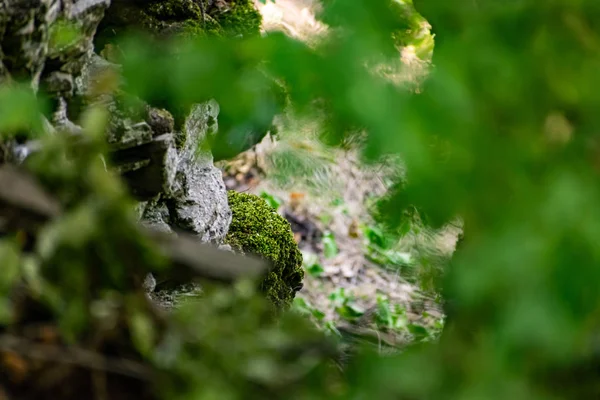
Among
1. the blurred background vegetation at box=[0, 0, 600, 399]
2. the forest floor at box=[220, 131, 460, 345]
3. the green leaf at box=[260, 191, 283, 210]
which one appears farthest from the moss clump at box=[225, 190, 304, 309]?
the blurred background vegetation at box=[0, 0, 600, 399]

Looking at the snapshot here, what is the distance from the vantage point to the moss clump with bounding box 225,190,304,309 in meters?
2.92

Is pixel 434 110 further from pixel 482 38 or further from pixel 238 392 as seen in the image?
pixel 238 392

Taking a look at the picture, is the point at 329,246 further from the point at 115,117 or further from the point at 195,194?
the point at 115,117

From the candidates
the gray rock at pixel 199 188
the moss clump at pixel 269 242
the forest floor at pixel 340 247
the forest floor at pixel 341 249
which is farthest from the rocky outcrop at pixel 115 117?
the forest floor at pixel 341 249

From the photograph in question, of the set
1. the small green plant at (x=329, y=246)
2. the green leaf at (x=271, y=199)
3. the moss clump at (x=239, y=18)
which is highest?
the moss clump at (x=239, y=18)

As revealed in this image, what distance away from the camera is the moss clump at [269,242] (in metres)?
2.92

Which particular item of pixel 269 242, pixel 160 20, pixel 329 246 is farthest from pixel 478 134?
pixel 329 246

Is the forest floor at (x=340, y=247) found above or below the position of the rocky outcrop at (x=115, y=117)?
below

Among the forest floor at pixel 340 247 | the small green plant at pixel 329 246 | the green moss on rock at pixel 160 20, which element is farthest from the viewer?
the small green plant at pixel 329 246

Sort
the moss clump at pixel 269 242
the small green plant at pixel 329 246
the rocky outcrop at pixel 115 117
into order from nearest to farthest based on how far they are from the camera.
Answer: the rocky outcrop at pixel 115 117 → the moss clump at pixel 269 242 → the small green plant at pixel 329 246

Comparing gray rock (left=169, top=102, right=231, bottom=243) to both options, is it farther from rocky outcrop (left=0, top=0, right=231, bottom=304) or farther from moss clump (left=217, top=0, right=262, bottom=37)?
moss clump (left=217, top=0, right=262, bottom=37)

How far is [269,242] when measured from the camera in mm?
2990

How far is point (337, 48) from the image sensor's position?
0.67m

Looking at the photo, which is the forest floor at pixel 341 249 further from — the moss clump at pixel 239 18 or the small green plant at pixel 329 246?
the moss clump at pixel 239 18
